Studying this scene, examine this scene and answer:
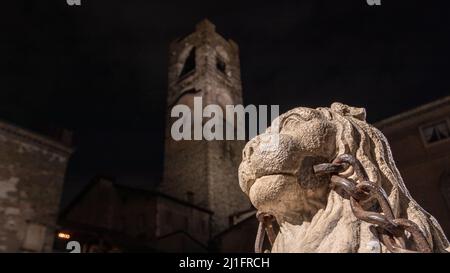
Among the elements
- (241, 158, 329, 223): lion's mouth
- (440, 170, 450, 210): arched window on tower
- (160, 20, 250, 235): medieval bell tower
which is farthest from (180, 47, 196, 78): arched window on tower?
(241, 158, 329, 223): lion's mouth

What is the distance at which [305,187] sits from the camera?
1.89m

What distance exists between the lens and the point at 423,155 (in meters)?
15.3

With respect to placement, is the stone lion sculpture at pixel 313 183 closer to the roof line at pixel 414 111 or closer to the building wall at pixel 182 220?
the roof line at pixel 414 111

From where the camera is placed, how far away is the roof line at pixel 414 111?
Answer: 15.1 m

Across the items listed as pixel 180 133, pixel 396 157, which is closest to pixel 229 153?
pixel 180 133

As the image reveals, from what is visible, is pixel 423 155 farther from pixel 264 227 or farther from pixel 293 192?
pixel 293 192

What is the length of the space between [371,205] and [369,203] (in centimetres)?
4

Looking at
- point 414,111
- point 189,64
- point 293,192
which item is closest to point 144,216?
point 414,111

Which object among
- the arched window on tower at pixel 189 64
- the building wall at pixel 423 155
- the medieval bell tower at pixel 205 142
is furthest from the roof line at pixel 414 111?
the arched window on tower at pixel 189 64

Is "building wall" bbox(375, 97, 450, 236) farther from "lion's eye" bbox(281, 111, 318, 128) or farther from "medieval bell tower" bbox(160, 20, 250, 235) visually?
"lion's eye" bbox(281, 111, 318, 128)

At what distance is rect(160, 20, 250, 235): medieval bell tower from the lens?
85.9 feet
